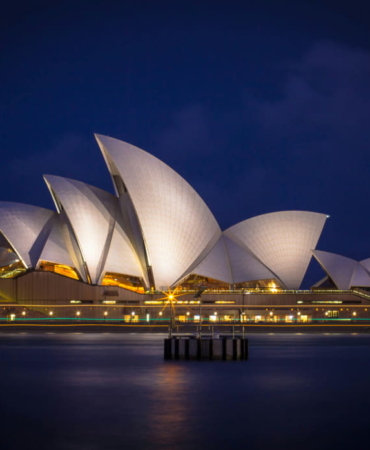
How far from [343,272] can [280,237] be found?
9003 mm

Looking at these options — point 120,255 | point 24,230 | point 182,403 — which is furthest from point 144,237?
point 182,403

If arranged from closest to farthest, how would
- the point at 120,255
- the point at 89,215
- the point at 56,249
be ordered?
the point at 89,215
the point at 56,249
the point at 120,255

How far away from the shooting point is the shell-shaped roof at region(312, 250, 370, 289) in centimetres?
7094

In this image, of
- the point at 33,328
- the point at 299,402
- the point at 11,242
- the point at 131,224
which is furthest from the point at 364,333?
the point at 299,402

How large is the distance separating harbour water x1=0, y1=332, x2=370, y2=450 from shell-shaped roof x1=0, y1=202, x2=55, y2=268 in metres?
33.7

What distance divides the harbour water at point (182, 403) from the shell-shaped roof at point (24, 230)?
1328 inches

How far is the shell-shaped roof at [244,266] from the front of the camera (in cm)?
6731

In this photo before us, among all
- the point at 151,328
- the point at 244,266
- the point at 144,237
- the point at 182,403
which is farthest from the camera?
A: the point at 244,266

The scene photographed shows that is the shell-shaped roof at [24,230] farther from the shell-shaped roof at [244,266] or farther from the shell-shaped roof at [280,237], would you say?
the shell-shaped roof at [280,237]

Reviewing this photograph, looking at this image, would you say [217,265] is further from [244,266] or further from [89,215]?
[89,215]

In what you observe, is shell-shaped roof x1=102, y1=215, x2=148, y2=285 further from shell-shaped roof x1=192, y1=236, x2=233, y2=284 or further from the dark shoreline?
shell-shaped roof x1=192, y1=236, x2=233, y2=284

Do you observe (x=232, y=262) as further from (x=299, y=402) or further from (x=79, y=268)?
(x=299, y=402)

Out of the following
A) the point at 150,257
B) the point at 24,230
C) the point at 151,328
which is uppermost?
the point at 24,230

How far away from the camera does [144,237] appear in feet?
200
